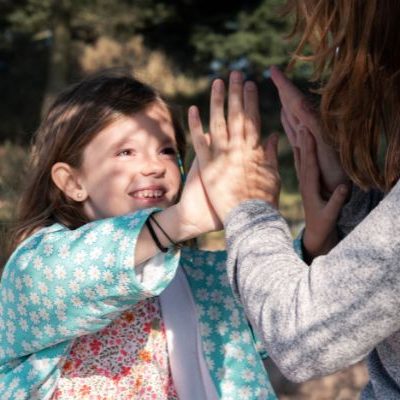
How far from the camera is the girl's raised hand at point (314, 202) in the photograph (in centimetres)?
150

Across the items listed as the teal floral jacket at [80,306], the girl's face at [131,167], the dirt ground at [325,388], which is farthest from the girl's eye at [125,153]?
the dirt ground at [325,388]

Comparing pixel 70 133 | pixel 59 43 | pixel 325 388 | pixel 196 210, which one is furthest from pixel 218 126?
pixel 59 43

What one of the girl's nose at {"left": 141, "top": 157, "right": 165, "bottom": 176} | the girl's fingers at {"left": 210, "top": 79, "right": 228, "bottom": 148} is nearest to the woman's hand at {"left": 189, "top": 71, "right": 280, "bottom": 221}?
the girl's fingers at {"left": 210, "top": 79, "right": 228, "bottom": 148}

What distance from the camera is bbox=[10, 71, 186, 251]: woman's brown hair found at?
1866 mm

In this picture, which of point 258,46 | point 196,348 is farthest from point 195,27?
point 196,348

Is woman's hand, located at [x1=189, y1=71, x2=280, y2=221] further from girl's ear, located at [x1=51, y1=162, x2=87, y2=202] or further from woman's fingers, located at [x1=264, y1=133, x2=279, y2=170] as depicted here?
girl's ear, located at [x1=51, y1=162, x2=87, y2=202]

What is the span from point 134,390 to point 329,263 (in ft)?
3.11

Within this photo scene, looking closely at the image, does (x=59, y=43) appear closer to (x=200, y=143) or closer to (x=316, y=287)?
(x=200, y=143)

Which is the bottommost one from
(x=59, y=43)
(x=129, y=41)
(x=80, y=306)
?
(x=129, y=41)

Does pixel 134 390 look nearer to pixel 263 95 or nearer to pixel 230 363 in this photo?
pixel 230 363

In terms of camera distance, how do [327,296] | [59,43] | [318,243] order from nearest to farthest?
1. [327,296]
2. [318,243]
3. [59,43]

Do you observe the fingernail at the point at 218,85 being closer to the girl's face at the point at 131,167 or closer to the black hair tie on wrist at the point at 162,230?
the black hair tie on wrist at the point at 162,230

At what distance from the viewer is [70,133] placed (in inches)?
74.6

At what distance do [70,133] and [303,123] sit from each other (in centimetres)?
71
